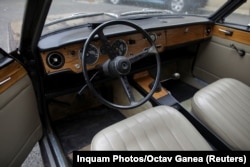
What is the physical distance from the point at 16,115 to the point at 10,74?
245 mm

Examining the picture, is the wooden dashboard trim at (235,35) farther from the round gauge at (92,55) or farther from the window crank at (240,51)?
the round gauge at (92,55)

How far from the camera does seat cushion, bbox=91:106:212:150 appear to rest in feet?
3.87

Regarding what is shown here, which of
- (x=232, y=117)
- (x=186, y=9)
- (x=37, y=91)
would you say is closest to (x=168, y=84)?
(x=186, y=9)

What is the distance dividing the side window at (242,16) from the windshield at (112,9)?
17cm

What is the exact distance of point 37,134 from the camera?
158 cm

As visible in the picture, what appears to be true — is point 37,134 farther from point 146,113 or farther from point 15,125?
point 146,113

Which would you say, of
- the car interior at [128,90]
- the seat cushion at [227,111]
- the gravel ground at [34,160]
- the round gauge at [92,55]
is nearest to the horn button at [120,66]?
the car interior at [128,90]

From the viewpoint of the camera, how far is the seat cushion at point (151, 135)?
1179 mm

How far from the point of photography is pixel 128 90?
1.42m

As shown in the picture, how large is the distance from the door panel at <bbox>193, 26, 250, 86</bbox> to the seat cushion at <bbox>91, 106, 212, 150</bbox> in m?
1.09

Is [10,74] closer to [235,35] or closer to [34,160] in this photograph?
[34,160]

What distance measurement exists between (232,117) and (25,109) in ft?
4.29

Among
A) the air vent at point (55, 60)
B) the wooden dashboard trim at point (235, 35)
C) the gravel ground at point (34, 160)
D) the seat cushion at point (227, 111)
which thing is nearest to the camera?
the seat cushion at point (227, 111)

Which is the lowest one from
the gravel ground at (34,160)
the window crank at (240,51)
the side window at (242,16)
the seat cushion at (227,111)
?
the gravel ground at (34,160)
